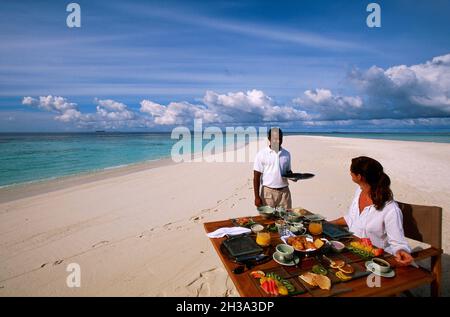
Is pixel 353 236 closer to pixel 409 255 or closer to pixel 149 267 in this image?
pixel 409 255

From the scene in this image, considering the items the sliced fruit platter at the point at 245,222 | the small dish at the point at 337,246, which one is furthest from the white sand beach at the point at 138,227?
the small dish at the point at 337,246

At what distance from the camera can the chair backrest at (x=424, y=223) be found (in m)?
2.63

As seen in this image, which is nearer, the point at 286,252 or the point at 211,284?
the point at 286,252

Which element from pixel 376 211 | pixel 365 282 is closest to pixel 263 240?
pixel 365 282

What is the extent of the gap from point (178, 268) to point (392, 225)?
3157 millimetres

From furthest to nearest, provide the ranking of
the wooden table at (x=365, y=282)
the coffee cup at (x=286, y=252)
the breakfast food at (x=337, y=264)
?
the coffee cup at (x=286, y=252), the breakfast food at (x=337, y=264), the wooden table at (x=365, y=282)

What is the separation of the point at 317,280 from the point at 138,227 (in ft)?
16.1

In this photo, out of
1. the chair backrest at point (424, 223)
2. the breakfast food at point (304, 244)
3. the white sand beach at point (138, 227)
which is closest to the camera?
the breakfast food at point (304, 244)

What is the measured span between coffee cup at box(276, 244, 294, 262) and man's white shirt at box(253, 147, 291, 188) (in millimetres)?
2014

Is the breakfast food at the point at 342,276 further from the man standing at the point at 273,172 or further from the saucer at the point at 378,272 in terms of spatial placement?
the man standing at the point at 273,172

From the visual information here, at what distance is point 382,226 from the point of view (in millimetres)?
2602

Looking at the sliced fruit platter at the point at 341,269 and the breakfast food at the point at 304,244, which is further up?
the breakfast food at the point at 304,244

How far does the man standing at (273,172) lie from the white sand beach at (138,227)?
1477mm

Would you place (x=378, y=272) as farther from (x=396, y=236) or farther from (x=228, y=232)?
(x=228, y=232)
